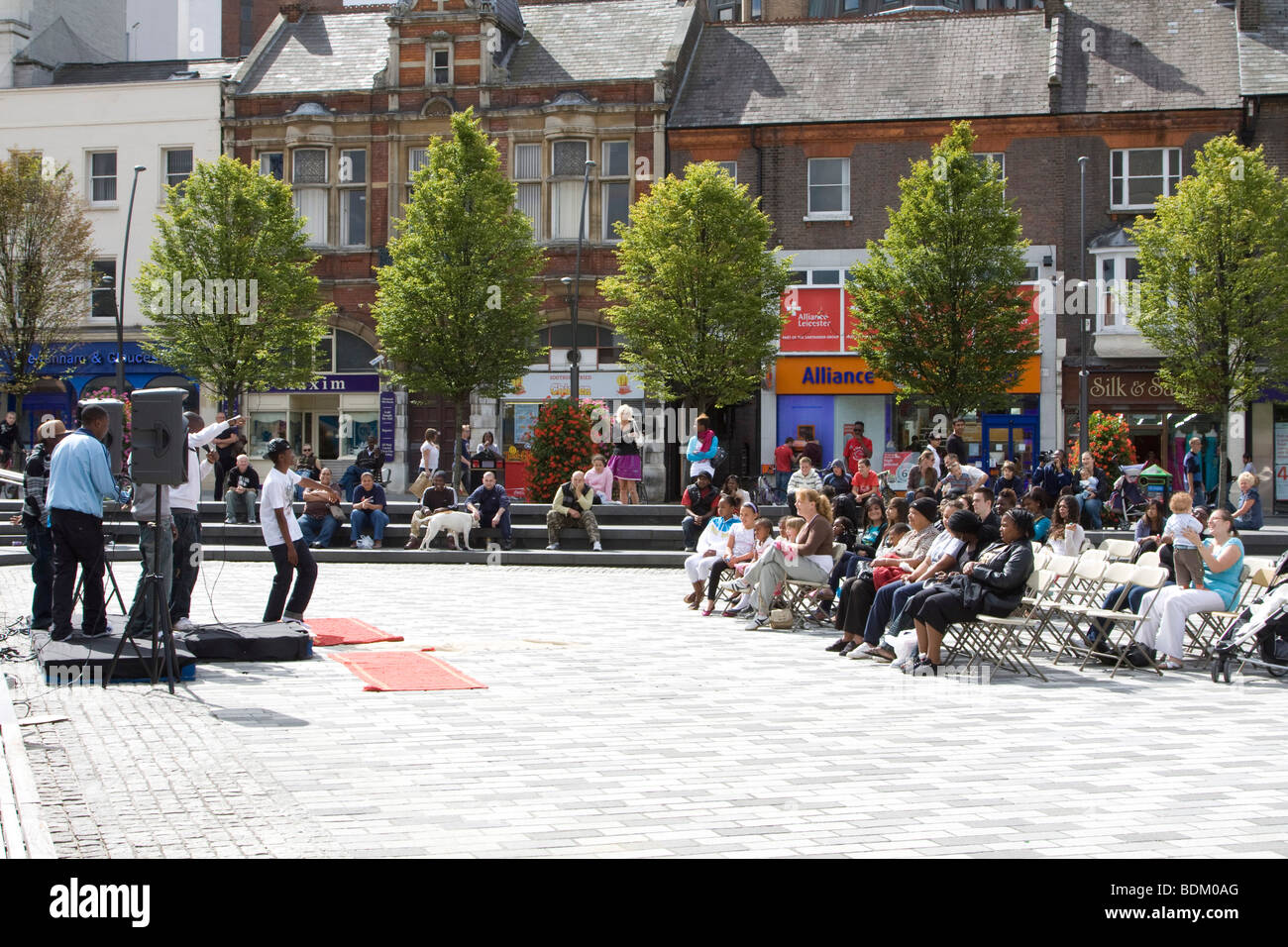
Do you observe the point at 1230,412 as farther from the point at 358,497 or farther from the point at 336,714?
the point at 336,714

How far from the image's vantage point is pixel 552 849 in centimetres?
555

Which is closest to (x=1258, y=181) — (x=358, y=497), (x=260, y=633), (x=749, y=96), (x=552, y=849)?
(x=749, y=96)

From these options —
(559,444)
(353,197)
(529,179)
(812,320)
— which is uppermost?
(529,179)

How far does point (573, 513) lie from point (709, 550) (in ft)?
20.8

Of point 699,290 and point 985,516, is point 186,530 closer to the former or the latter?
point 985,516

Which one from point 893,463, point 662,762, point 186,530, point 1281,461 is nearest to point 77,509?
point 186,530

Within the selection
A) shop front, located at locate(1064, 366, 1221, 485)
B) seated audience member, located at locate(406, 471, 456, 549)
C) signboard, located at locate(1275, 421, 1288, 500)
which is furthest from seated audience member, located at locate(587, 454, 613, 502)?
signboard, located at locate(1275, 421, 1288, 500)

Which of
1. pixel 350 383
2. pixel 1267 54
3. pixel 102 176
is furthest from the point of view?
pixel 102 176

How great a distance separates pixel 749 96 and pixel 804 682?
28069 mm

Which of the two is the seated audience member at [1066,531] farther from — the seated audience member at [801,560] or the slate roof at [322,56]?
the slate roof at [322,56]

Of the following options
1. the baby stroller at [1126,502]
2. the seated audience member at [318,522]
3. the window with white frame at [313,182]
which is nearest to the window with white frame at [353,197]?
the window with white frame at [313,182]

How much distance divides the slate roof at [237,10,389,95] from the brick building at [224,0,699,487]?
0.09 meters

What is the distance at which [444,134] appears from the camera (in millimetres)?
36188

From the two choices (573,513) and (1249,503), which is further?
(573,513)
